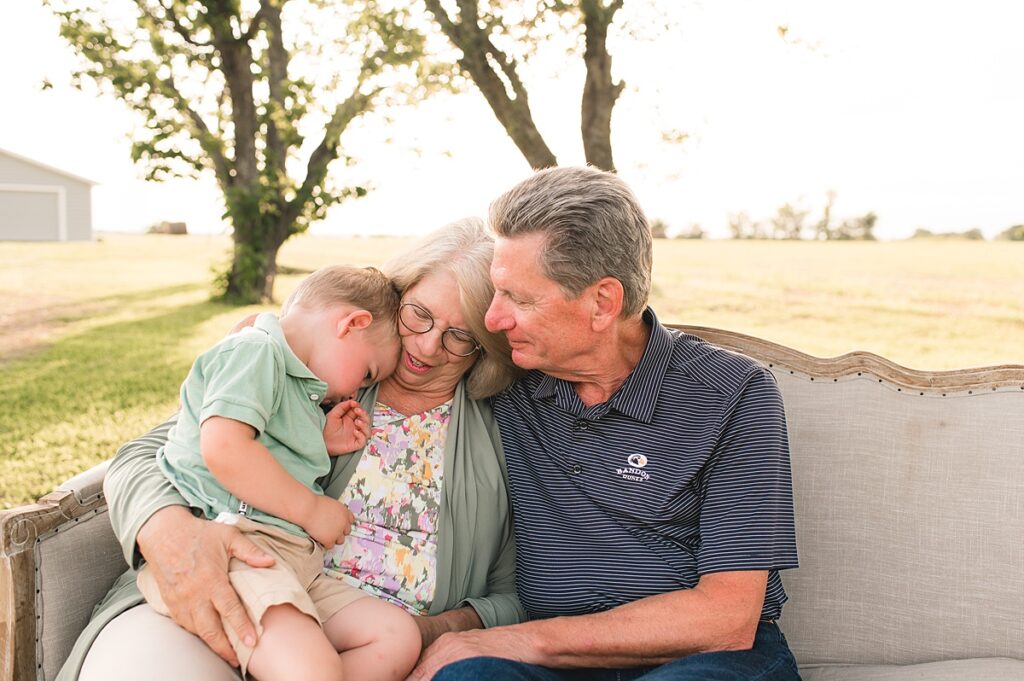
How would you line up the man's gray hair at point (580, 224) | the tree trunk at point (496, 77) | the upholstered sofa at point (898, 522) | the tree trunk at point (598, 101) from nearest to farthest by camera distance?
the man's gray hair at point (580, 224) → the upholstered sofa at point (898, 522) → the tree trunk at point (496, 77) → the tree trunk at point (598, 101)

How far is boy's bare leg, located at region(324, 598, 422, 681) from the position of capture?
1.88 meters

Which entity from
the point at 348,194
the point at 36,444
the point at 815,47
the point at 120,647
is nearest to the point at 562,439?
the point at 120,647

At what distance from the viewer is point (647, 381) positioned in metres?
2.02

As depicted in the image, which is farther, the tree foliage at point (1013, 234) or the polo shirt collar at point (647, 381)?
the tree foliage at point (1013, 234)

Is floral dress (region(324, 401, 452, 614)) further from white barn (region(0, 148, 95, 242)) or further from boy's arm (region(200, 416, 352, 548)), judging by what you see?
white barn (region(0, 148, 95, 242))

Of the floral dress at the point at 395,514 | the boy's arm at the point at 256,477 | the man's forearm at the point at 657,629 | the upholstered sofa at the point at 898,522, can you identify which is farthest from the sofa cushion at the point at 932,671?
the boy's arm at the point at 256,477

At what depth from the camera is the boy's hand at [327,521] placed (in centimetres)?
190

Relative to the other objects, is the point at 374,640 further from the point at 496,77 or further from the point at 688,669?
the point at 496,77

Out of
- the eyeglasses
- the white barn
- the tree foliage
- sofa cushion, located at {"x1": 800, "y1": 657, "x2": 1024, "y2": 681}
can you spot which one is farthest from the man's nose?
the white barn

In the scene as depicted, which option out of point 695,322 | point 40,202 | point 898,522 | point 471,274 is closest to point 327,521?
point 471,274

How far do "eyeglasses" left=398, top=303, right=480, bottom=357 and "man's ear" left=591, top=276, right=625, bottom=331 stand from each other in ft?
0.99

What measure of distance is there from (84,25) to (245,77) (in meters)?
1.84

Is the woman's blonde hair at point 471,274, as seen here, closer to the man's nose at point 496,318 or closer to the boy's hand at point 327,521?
the man's nose at point 496,318

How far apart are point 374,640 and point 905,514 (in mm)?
1329
